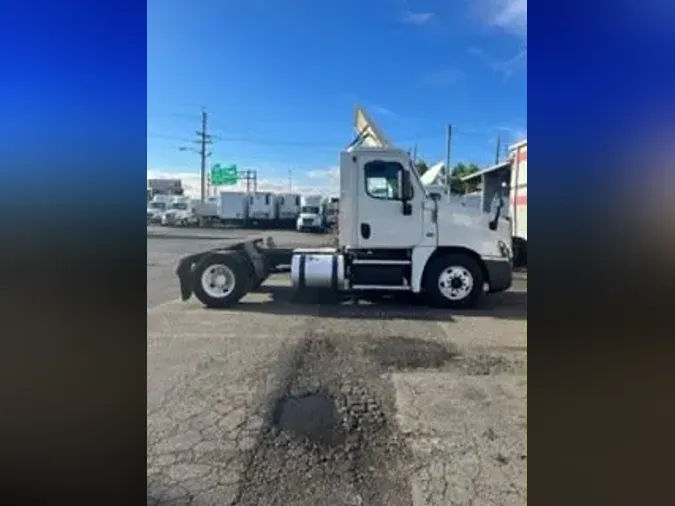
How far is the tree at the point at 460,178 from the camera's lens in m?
4.67

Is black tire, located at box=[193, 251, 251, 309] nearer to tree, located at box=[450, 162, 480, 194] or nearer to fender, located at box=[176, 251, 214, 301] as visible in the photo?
fender, located at box=[176, 251, 214, 301]

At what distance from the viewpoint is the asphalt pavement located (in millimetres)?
1683

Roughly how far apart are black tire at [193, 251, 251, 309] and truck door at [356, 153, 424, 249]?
125 centimetres

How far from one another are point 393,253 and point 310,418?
3.07 m

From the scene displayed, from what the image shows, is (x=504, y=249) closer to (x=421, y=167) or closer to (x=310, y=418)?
(x=421, y=167)

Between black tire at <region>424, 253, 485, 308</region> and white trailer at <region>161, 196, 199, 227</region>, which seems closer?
white trailer at <region>161, 196, 199, 227</region>

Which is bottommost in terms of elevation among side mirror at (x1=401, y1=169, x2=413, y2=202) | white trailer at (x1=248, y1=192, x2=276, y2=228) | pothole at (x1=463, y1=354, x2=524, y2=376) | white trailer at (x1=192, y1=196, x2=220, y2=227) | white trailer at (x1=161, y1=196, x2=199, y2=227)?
pothole at (x1=463, y1=354, x2=524, y2=376)

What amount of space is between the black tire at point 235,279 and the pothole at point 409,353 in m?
1.94

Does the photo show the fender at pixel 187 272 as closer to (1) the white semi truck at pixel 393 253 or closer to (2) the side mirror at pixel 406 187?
(1) the white semi truck at pixel 393 253

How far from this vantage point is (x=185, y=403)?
2281 mm

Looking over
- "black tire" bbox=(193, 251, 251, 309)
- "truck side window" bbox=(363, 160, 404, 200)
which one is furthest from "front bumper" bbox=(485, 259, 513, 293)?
"black tire" bbox=(193, 251, 251, 309)

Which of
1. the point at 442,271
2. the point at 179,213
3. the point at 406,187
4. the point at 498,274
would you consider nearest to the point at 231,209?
the point at 406,187

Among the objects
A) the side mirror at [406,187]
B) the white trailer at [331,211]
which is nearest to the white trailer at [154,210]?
the white trailer at [331,211]
